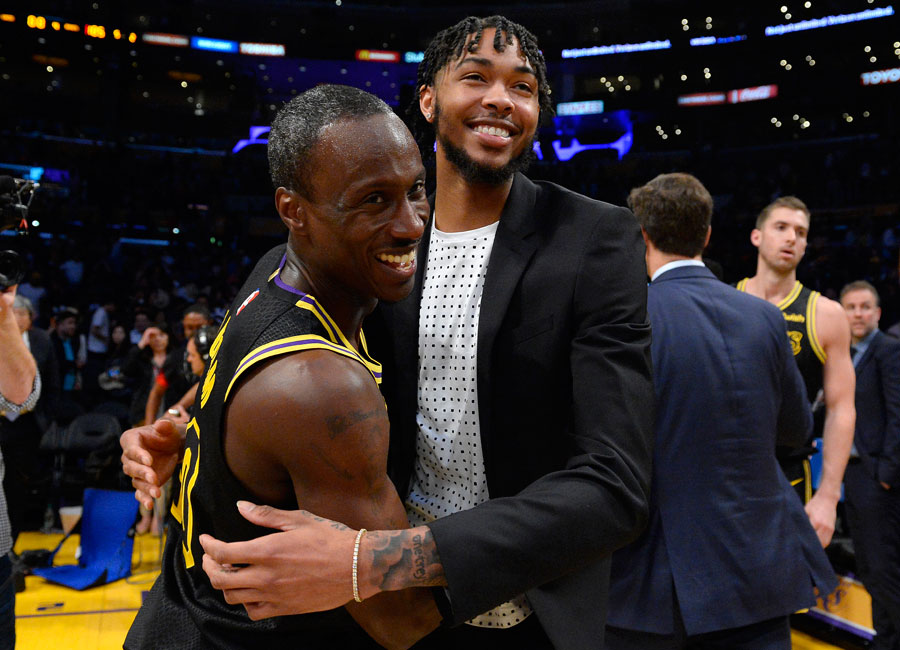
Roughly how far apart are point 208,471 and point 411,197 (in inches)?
26.8

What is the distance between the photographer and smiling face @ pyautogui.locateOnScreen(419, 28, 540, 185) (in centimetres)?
196

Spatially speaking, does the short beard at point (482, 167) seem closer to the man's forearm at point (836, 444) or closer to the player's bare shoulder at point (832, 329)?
the man's forearm at point (836, 444)

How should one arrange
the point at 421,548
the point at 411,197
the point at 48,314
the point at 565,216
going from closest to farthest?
1. the point at 421,548
2. the point at 411,197
3. the point at 565,216
4. the point at 48,314

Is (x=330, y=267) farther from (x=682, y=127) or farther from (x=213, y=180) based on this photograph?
(x=682, y=127)

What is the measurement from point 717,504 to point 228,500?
174 cm

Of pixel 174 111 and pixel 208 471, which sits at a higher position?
pixel 174 111

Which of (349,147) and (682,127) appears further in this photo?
(682,127)

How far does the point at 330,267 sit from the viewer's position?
1.55 meters

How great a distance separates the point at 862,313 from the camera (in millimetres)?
5625

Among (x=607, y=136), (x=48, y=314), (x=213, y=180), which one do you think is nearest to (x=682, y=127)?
(x=607, y=136)

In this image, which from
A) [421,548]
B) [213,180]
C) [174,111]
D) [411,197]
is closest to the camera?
[421,548]

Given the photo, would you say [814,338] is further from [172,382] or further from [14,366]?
[172,382]

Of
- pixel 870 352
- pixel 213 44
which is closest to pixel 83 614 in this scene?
pixel 870 352

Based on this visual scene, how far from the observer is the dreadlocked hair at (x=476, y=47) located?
200 centimetres
